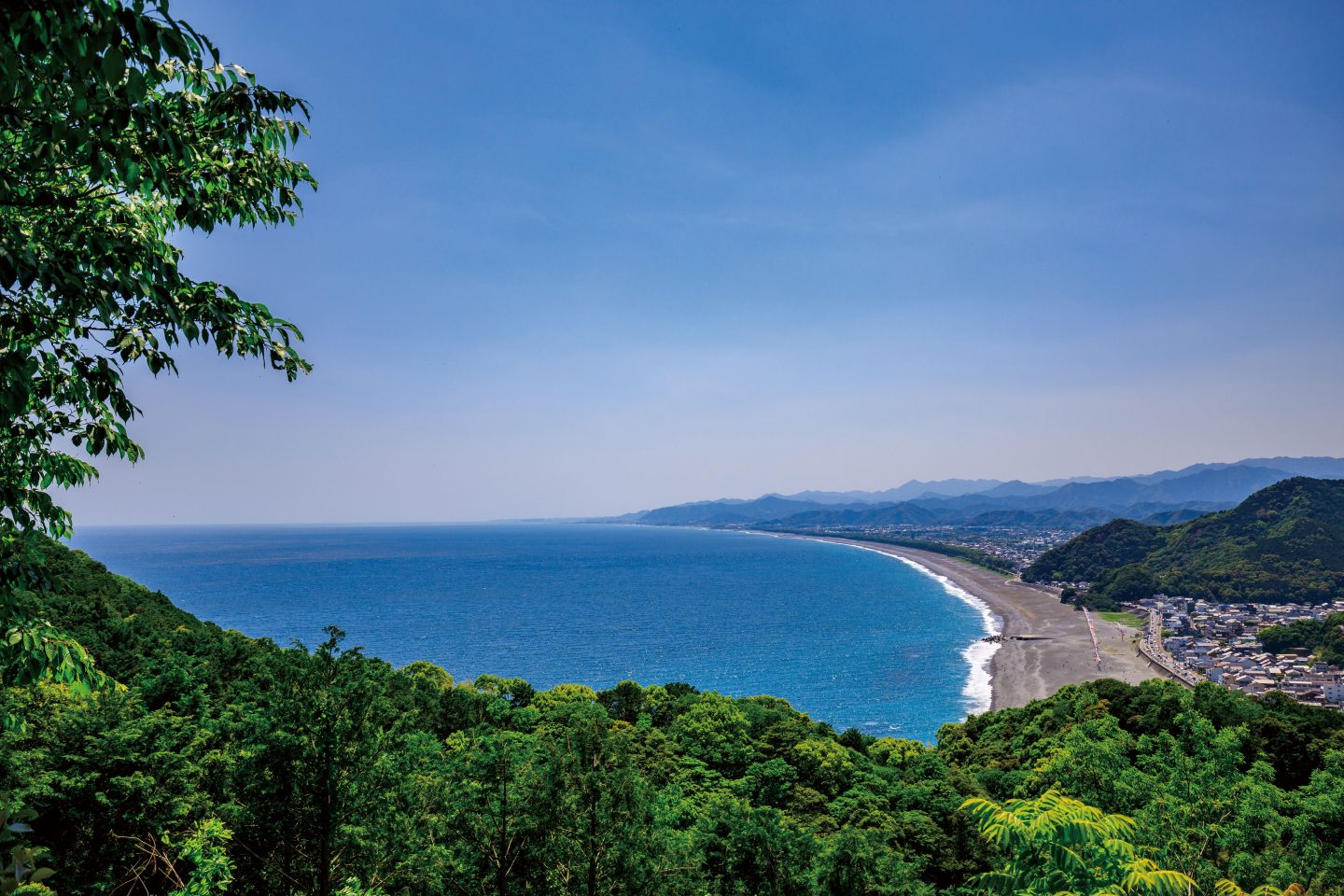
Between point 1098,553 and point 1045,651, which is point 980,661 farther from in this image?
point 1098,553

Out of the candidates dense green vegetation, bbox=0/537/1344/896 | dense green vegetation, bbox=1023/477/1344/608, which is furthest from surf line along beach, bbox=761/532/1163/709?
dense green vegetation, bbox=0/537/1344/896

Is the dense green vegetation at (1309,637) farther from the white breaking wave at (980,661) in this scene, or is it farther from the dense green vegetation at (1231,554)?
the dense green vegetation at (1231,554)

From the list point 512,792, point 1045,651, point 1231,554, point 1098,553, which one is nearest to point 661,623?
point 1045,651

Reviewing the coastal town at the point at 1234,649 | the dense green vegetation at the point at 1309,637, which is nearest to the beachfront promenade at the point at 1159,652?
the coastal town at the point at 1234,649

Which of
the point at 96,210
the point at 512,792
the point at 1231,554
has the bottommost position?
the point at 1231,554

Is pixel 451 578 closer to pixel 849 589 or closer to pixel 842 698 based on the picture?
pixel 849 589

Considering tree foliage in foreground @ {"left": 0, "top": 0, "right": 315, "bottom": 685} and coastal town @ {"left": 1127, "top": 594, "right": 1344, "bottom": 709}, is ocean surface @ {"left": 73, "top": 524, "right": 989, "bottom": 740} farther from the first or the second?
tree foliage in foreground @ {"left": 0, "top": 0, "right": 315, "bottom": 685}

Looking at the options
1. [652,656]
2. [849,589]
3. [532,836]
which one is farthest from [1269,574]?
[532,836]
